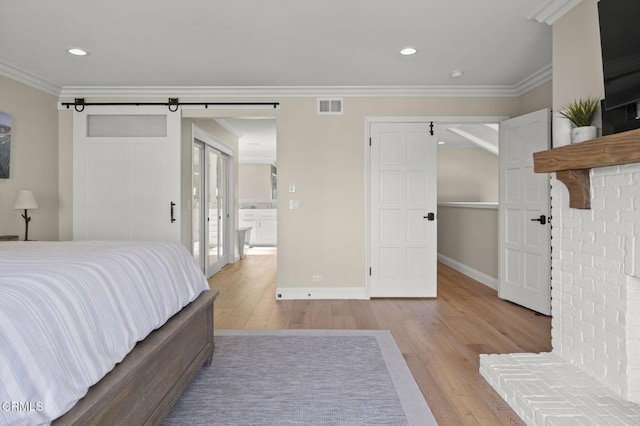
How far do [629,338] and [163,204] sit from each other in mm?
4240

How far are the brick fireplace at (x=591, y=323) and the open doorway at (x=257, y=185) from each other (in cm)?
438

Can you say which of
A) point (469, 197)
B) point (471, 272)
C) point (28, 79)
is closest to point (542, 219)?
point (471, 272)

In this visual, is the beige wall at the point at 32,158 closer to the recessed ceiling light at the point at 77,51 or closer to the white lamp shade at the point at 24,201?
the white lamp shade at the point at 24,201

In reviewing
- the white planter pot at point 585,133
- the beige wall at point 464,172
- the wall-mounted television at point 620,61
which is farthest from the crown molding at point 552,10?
the beige wall at point 464,172

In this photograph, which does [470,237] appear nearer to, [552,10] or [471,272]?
[471,272]

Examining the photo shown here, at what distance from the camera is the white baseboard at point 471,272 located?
4884 mm

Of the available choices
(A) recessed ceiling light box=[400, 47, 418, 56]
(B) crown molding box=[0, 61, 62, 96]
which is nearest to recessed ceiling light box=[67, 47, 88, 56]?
(B) crown molding box=[0, 61, 62, 96]

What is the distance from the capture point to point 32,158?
399cm

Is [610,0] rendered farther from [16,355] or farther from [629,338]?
[16,355]

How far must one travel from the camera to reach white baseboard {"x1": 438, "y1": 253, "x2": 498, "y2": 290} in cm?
488

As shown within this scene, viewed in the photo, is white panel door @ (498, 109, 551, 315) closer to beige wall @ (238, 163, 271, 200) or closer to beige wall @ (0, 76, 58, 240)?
beige wall @ (0, 76, 58, 240)

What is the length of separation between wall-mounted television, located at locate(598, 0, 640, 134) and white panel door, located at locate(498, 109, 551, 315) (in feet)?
5.83

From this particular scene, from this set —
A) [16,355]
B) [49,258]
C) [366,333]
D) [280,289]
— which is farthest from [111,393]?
[280,289]

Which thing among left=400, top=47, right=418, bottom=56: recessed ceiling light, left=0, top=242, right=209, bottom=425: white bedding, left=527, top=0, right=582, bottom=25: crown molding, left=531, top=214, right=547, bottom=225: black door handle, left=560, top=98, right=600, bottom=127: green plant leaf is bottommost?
left=0, top=242, right=209, bottom=425: white bedding
